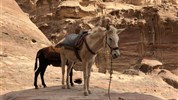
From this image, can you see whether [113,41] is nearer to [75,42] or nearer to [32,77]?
[75,42]

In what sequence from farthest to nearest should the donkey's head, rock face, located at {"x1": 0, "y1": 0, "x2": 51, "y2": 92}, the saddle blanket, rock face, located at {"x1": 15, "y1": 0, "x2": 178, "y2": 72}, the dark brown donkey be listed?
rock face, located at {"x1": 15, "y1": 0, "x2": 178, "y2": 72} < rock face, located at {"x1": 0, "y1": 0, "x2": 51, "y2": 92} < the dark brown donkey < the saddle blanket < the donkey's head

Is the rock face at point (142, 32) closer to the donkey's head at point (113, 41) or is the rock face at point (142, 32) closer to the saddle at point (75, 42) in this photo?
the saddle at point (75, 42)

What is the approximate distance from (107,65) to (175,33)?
8540 mm

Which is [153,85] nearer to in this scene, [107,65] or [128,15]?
[107,65]

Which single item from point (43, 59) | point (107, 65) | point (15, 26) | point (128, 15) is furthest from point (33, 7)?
point (43, 59)

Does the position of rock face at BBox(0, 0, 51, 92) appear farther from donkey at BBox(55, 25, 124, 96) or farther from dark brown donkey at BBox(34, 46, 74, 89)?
donkey at BBox(55, 25, 124, 96)

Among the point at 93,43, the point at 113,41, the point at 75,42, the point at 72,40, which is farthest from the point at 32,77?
the point at 113,41

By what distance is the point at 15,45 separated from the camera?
17.8 meters

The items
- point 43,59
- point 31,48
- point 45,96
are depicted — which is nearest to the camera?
point 45,96

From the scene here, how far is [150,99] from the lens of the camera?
31.1 feet

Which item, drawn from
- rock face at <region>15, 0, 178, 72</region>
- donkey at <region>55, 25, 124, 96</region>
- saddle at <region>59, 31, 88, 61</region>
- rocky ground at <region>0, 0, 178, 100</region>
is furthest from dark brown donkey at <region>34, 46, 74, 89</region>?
rock face at <region>15, 0, 178, 72</region>

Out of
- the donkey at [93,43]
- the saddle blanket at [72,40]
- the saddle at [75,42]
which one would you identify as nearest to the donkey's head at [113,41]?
the donkey at [93,43]

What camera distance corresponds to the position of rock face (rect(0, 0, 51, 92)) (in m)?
14.4

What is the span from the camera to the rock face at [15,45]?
14.4m
